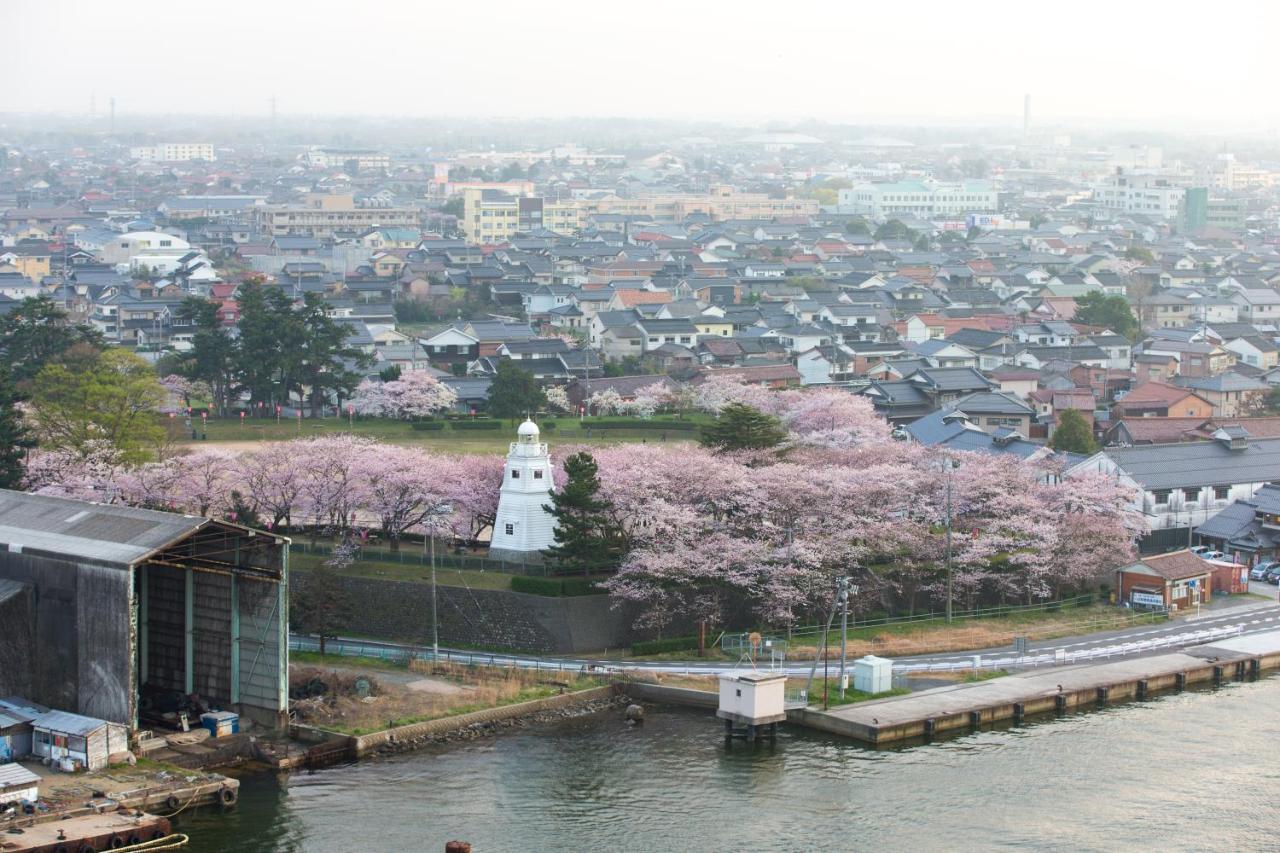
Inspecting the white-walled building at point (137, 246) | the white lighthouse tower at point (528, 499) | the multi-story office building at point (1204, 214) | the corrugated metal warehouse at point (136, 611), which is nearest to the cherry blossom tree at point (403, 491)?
the white lighthouse tower at point (528, 499)

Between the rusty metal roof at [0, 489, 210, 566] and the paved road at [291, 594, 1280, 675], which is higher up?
the rusty metal roof at [0, 489, 210, 566]

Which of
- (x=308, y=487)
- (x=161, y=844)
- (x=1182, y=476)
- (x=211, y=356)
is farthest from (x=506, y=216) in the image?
(x=161, y=844)

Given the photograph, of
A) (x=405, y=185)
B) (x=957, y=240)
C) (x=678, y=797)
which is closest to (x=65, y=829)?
(x=678, y=797)

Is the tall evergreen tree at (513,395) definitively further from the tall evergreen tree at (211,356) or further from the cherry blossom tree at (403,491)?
the cherry blossom tree at (403,491)

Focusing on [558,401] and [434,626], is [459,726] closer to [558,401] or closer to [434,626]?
[434,626]

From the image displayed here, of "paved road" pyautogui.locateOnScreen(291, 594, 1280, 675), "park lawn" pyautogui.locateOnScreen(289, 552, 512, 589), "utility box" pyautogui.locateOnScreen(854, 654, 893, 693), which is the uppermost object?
"park lawn" pyautogui.locateOnScreen(289, 552, 512, 589)

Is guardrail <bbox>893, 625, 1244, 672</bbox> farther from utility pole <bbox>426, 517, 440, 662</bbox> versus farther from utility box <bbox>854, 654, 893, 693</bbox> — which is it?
utility pole <bbox>426, 517, 440, 662</bbox>

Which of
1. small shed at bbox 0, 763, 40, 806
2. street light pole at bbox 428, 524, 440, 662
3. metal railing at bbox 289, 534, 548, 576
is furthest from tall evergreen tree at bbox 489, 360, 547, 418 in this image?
small shed at bbox 0, 763, 40, 806
